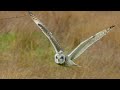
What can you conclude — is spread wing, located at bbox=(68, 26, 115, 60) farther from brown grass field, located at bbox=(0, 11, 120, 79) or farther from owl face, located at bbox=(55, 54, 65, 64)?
brown grass field, located at bbox=(0, 11, 120, 79)

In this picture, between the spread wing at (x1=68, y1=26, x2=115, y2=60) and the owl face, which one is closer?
the spread wing at (x1=68, y1=26, x2=115, y2=60)

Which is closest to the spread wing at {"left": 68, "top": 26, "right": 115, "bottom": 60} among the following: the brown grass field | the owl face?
the owl face

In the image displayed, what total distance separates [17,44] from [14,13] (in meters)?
0.52

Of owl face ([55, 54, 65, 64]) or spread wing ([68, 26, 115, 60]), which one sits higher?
spread wing ([68, 26, 115, 60])

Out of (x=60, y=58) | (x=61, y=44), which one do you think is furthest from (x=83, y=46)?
(x=61, y=44)

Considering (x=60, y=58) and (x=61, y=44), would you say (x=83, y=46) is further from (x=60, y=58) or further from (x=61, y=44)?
(x=61, y=44)

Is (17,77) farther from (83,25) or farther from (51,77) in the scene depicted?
(83,25)

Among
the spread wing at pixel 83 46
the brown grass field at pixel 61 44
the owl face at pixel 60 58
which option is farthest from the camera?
the brown grass field at pixel 61 44

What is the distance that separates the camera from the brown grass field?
7262 millimetres

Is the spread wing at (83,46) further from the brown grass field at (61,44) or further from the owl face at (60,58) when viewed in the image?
the brown grass field at (61,44)

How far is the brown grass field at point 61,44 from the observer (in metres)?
7.26

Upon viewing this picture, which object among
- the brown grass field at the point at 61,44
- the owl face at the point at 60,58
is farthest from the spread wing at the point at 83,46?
the brown grass field at the point at 61,44

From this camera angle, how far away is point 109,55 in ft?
24.5

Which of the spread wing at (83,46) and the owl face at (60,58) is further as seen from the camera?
the owl face at (60,58)
